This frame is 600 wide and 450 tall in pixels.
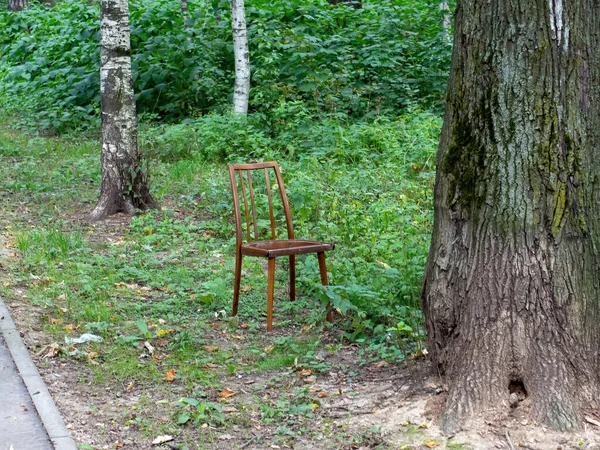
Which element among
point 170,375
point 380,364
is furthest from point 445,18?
point 170,375

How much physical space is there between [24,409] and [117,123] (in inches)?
201

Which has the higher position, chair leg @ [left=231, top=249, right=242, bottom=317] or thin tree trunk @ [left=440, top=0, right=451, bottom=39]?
thin tree trunk @ [left=440, top=0, right=451, bottom=39]

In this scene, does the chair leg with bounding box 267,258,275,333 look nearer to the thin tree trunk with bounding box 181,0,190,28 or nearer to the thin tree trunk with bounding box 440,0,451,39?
the thin tree trunk with bounding box 440,0,451,39

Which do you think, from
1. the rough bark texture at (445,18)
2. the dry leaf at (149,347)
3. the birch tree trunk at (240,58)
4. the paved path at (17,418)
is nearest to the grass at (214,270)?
the dry leaf at (149,347)

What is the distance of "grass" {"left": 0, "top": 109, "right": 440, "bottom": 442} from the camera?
5.37m

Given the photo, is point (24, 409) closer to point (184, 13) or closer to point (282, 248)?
point (282, 248)

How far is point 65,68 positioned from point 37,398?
1246 cm

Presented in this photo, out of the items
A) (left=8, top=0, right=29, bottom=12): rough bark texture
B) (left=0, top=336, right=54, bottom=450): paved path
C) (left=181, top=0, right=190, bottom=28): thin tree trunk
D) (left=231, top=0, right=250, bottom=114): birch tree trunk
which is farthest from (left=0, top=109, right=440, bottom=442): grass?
(left=8, top=0, right=29, bottom=12): rough bark texture

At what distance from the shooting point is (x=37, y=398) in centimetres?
471

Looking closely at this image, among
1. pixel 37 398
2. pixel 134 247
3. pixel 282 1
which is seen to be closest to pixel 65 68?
pixel 282 1

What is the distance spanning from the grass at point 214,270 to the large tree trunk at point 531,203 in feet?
2.51

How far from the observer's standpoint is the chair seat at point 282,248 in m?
5.83

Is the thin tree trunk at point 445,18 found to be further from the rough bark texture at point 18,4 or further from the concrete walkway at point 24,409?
the rough bark texture at point 18,4

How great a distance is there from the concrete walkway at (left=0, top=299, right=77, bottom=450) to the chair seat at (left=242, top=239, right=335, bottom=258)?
1757 millimetres
